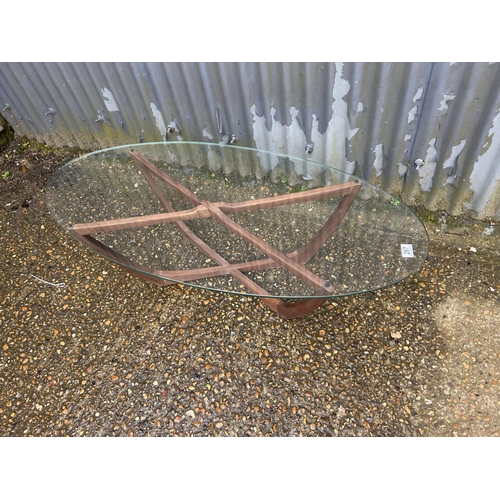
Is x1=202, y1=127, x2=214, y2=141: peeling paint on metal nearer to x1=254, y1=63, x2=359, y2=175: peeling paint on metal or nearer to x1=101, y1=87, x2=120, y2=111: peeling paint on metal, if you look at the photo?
x1=254, y1=63, x2=359, y2=175: peeling paint on metal

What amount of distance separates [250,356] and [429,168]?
1.71m

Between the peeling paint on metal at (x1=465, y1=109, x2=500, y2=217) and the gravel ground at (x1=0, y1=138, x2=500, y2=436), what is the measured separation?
0.57 ft

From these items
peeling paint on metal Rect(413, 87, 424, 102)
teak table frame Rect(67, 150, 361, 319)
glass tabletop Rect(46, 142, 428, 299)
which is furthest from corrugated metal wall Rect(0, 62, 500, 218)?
teak table frame Rect(67, 150, 361, 319)

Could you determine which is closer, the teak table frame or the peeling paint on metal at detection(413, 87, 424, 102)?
the teak table frame

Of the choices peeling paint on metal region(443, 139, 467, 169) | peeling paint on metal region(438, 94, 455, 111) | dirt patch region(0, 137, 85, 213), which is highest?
peeling paint on metal region(438, 94, 455, 111)

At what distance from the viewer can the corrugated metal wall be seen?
248 centimetres

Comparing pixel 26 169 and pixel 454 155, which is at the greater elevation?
pixel 454 155

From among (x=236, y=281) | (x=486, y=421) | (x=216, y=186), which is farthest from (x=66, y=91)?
(x=486, y=421)

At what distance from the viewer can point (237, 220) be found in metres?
2.51

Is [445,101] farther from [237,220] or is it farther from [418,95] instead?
[237,220]

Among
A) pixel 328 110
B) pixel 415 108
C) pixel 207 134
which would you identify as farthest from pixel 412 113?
pixel 207 134

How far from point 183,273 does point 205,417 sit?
794 mm

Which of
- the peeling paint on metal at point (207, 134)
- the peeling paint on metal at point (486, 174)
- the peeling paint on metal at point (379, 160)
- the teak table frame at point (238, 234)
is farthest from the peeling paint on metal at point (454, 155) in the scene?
the peeling paint on metal at point (207, 134)

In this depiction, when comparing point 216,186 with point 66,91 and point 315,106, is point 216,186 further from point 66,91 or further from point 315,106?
point 66,91
